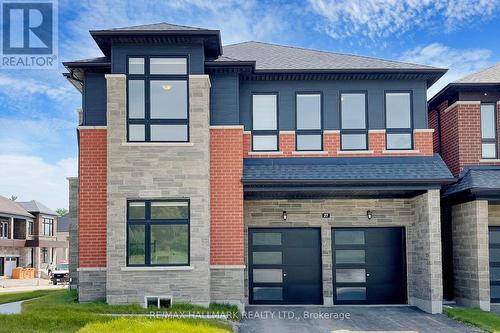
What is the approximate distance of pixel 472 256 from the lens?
47.6 ft

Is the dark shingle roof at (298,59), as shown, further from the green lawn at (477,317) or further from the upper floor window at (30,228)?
the upper floor window at (30,228)

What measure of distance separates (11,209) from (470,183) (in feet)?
Result: 134

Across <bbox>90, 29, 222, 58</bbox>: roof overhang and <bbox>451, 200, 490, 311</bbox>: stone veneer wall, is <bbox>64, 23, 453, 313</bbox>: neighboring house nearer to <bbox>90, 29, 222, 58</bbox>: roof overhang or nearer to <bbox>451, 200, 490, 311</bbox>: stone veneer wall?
<bbox>90, 29, 222, 58</bbox>: roof overhang

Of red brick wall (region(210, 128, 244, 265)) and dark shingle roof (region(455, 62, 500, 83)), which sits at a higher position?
dark shingle roof (region(455, 62, 500, 83))

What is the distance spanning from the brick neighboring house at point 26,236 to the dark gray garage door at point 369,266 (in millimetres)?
33962

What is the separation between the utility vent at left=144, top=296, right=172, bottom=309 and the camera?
1314 cm

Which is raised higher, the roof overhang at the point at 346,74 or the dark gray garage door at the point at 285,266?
the roof overhang at the point at 346,74

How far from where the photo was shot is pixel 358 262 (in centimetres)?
1573

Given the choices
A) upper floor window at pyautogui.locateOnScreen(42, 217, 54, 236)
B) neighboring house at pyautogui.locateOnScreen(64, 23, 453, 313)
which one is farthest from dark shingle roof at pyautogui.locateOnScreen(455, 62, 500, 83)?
upper floor window at pyautogui.locateOnScreen(42, 217, 54, 236)

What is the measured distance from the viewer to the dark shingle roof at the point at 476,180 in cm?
1415

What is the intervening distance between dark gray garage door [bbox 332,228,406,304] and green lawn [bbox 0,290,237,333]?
14.1 feet

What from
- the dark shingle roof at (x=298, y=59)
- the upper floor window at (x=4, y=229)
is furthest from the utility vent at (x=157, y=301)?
the upper floor window at (x=4, y=229)

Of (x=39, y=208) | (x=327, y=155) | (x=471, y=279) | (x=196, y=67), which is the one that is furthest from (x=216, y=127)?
(x=39, y=208)

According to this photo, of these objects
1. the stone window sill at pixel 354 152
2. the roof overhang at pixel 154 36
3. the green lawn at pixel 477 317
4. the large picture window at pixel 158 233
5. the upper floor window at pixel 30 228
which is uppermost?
the roof overhang at pixel 154 36
